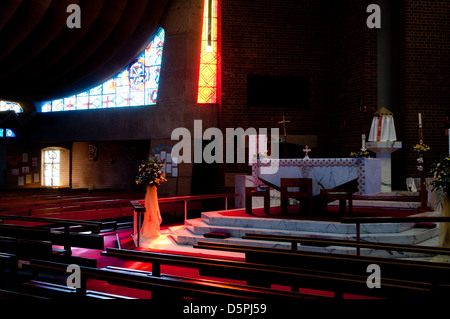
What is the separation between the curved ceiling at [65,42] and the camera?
10.4 meters

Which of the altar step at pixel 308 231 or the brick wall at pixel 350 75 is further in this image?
the brick wall at pixel 350 75

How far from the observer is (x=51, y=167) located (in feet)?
47.9

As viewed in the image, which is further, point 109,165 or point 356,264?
point 109,165

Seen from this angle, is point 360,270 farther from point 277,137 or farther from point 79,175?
point 79,175

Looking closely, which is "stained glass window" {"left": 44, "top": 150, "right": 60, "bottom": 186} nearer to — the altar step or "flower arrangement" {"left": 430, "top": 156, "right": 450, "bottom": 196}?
the altar step

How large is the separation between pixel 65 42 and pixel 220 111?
16.4 ft

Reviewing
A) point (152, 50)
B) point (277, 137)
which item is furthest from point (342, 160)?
point (152, 50)

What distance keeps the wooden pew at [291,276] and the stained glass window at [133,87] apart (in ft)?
32.1

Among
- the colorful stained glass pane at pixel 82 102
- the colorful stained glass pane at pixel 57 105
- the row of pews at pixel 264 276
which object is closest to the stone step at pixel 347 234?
the row of pews at pixel 264 276

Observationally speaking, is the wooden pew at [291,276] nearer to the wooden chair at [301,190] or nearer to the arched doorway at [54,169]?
the wooden chair at [301,190]

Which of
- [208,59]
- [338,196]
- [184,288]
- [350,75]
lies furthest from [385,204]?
[184,288]

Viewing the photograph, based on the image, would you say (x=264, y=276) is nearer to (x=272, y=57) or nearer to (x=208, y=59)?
(x=272, y=57)

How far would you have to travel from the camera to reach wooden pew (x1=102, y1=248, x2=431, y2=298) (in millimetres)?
1931

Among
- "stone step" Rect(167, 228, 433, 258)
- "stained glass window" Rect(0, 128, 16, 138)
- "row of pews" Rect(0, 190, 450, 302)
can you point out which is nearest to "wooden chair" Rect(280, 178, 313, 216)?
"stone step" Rect(167, 228, 433, 258)
